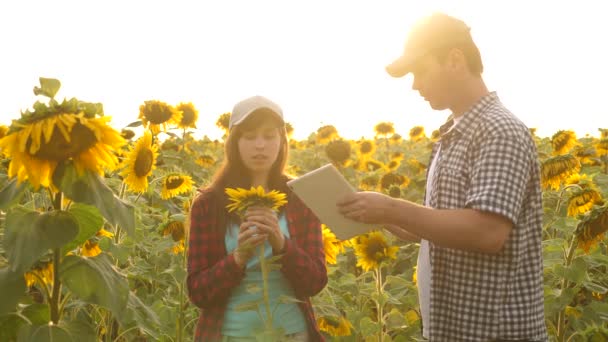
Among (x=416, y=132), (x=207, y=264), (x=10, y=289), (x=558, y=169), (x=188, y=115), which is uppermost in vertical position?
(x=416, y=132)

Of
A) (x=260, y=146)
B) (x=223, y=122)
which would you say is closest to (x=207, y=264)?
(x=260, y=146)

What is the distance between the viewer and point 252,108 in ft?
8.45

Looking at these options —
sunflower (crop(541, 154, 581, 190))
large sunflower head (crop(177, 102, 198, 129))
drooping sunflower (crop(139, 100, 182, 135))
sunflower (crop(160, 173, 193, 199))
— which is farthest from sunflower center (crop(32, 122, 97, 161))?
large sunflower head (crop(177, 102, 198, 129))

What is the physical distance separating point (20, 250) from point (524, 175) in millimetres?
1355

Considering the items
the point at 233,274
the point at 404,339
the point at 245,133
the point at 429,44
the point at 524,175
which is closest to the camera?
the point at 524,175

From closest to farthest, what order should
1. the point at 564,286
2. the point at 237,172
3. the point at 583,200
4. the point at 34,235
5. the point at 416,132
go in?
the point at 34,235, the point at 237,172, the point at 564,286, the point at 583,200, the point at 416,132

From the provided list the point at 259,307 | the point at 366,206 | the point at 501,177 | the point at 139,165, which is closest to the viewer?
the point at 501,177

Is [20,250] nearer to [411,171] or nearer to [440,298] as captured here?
[440,298]

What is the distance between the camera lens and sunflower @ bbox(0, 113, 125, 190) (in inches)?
68.3

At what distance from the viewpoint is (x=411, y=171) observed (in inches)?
347

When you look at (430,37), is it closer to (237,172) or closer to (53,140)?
(237,172)

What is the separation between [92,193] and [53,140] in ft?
0.56

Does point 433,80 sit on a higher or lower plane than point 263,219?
higher

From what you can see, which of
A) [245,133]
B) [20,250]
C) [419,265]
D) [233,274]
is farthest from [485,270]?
[20,250]
